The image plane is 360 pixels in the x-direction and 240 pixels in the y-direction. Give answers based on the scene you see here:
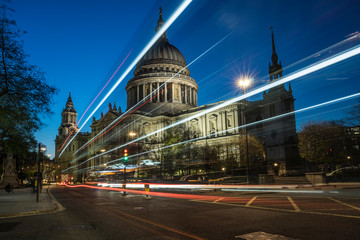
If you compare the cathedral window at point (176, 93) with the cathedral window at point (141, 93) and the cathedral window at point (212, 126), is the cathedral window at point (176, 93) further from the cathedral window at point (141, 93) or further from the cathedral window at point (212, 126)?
the cathedral window at point (212, 126)

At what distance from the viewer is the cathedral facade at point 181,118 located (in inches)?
2496

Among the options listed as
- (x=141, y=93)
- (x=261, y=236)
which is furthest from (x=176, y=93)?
(x=261, y=236)

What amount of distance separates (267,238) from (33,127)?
55.8 ft

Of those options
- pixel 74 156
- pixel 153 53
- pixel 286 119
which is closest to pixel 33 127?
pixel 286 119

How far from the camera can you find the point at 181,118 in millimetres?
87562

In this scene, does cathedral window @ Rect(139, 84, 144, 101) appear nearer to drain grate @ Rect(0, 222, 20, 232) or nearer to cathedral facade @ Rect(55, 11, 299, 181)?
cathedral facade @ Rect(55, 11, 299, 181)

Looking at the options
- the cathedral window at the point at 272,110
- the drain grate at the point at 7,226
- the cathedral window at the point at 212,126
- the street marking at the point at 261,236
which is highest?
the cathedral window at the point at 272,110

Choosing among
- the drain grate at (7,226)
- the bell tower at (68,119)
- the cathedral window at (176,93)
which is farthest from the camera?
the bell tower at (68,119)

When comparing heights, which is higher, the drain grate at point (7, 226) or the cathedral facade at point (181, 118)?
the cathedral facade at point (181, 118)

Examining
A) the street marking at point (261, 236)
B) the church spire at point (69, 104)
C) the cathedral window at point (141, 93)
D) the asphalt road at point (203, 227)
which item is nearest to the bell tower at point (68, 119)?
the church spire at point (69, 104)

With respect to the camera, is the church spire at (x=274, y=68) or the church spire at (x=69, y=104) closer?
the church spire at (x=274, y=68)

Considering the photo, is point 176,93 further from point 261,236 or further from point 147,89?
point 261,236

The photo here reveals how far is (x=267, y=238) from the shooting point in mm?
7027

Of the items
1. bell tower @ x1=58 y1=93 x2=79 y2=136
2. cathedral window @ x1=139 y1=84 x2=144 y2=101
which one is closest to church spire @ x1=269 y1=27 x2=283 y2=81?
cathedral window @ x1=139 y1=84 x2=144 y2=101
